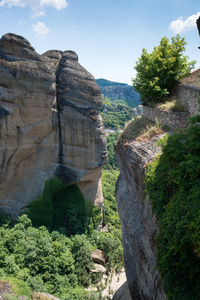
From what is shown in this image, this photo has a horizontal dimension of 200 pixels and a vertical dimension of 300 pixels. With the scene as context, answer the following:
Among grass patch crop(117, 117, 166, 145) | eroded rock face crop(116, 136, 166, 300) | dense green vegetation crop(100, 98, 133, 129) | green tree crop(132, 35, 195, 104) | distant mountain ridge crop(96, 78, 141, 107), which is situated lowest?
eroded rock face crop(116, 136, 166, 300)

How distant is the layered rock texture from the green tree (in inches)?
310

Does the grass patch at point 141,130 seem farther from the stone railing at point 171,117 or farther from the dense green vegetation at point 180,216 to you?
the dense green vegetation at point 180,216

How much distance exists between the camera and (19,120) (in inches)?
698

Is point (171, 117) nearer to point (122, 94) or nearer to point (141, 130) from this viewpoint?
point (141, 130)

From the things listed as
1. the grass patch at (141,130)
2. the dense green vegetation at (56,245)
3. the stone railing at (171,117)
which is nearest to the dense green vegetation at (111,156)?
the dense green vegetation at (56,245)

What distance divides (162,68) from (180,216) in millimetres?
8990

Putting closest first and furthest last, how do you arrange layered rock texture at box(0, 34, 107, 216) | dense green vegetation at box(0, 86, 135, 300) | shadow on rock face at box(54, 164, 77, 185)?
1. dense green vegetation at box(0, 86, 135, 300)
2. layered rock texture at box(0, 34, 107, 216)
3. shadow on rock face at box(54, 164, 77, 185)

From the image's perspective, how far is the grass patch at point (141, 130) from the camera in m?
10.3

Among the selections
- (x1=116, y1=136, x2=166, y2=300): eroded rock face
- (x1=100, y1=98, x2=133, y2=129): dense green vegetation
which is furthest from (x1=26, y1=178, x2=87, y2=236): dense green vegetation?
(x1=100, y1=98, x2=133, y2=129): dense green vegetation

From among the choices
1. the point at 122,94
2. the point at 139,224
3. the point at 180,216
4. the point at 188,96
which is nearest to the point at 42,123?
the point at 188,96

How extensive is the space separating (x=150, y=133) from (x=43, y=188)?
1242 cm

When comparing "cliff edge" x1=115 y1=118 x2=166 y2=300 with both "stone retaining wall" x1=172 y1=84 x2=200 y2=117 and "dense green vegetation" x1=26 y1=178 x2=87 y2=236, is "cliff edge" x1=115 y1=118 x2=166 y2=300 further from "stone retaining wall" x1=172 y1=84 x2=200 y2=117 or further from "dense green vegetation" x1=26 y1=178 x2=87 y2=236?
"dense green vegetation" x1=26 y1=178 x2=87 y2=236

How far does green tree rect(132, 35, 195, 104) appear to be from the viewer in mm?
11777

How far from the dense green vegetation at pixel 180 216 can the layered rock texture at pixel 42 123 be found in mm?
13366
